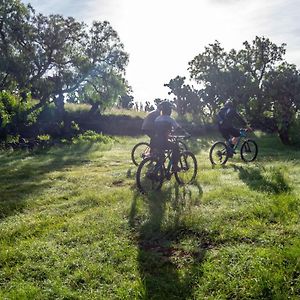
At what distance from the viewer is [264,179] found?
34.8ft

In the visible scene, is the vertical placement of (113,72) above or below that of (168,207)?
above

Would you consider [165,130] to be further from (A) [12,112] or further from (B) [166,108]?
(A) [12,112]

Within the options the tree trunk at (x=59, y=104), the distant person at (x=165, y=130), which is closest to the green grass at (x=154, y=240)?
the distant person at (x=165, y=130)

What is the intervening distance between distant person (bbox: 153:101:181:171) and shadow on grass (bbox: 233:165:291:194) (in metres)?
2.37

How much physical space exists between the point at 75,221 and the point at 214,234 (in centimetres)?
289

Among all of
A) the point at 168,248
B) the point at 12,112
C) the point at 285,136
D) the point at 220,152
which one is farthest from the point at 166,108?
the point at 285,136

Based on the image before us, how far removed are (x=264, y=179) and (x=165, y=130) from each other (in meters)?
3.37

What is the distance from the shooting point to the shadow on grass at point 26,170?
380 inches

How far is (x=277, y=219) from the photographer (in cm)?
691

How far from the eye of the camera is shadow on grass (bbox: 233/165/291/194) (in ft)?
30.3

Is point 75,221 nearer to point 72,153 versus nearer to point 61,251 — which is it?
point 61,251

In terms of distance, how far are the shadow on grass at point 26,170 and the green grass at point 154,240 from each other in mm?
96

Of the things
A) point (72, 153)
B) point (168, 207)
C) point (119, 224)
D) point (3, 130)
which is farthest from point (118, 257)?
point (3, 130)

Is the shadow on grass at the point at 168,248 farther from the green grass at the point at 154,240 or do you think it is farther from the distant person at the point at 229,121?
the distant person at the point at 229,121
